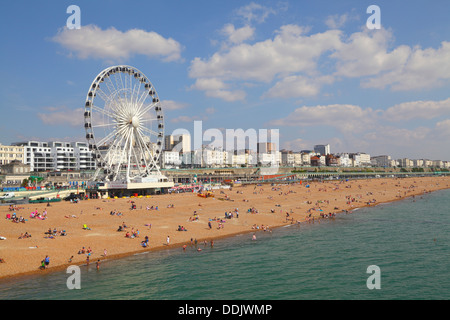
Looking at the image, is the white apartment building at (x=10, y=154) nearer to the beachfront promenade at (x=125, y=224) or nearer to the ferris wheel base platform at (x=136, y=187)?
the ferris wheel base platform at (x=136, y=187)

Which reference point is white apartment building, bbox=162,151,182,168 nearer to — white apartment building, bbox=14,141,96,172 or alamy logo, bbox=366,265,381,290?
white apartment building, bbox=14,141,96,172

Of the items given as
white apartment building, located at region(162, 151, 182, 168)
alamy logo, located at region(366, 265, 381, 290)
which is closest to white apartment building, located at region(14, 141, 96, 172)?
white apartment building, located at region(162, 151, 182, 168)

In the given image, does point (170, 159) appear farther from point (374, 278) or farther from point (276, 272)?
point (374, 278)

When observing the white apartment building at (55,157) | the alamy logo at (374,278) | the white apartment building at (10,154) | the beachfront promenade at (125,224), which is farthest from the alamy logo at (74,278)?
the white apartment building at (55,157)

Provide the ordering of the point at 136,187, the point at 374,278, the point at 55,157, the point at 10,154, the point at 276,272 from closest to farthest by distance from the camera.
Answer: the point at 374,278, the point at 276,272, the point at 136,187, the point at 10,154, the point at 55,157

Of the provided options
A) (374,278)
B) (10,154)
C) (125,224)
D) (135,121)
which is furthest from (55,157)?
(374,278)

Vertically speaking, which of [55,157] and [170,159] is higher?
[170,159]
